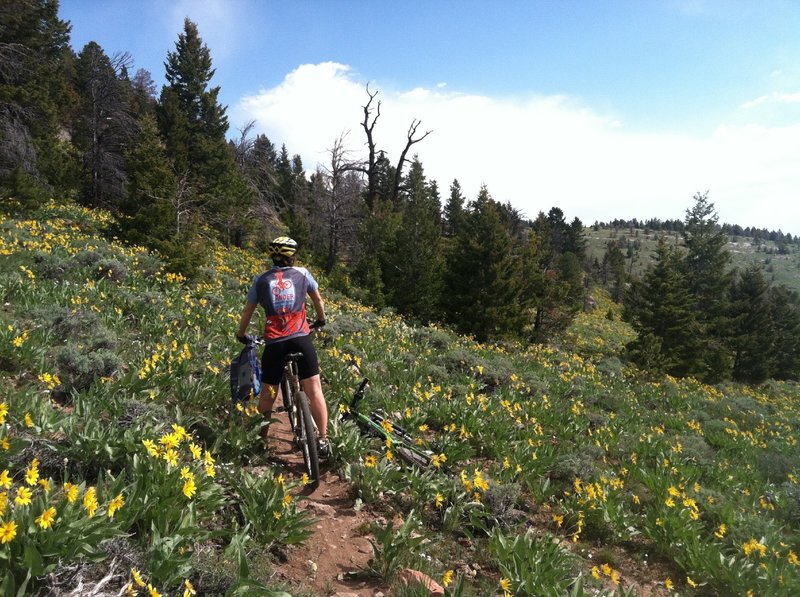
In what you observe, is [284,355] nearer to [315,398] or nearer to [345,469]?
[315,398]

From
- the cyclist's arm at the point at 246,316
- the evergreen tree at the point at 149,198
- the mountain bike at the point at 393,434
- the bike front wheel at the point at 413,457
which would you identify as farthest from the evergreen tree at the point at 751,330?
the cyclist's arm at the point at 246,316

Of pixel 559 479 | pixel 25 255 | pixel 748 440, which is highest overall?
pixel 25 255

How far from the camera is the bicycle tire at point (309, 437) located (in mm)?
4273

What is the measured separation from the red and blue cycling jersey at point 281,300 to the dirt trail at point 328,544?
1445 mm

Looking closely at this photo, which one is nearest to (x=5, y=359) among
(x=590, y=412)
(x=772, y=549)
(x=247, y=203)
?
(x=772, y=549)

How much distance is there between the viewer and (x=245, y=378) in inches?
191

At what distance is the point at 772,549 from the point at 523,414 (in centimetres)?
356

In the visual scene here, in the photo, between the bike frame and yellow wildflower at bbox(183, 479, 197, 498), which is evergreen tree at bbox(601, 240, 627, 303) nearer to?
the bike frame

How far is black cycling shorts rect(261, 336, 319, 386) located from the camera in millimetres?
4391

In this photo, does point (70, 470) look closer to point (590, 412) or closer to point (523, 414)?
point (523, 414)

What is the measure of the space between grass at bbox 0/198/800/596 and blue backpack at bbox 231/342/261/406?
0.22m

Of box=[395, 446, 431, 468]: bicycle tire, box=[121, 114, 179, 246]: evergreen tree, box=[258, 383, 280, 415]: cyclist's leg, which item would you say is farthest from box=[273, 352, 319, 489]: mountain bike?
box=[121, 114, 179, 246]: evergreen tree

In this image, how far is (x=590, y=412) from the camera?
9094 millimetres

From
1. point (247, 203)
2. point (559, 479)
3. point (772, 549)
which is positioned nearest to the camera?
point (772, 549)
